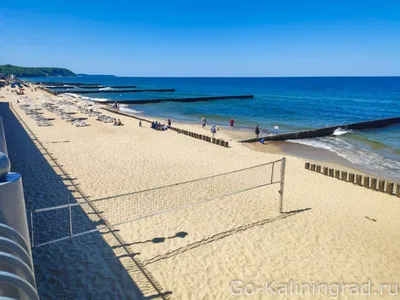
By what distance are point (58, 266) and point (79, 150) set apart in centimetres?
1140

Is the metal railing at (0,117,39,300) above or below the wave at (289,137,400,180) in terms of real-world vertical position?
above

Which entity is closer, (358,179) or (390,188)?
(390,188)

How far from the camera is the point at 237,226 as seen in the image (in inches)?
345

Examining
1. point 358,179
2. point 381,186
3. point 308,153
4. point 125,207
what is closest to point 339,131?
point 308,153

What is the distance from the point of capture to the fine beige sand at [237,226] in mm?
6668

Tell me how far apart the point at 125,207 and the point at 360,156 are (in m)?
17.2

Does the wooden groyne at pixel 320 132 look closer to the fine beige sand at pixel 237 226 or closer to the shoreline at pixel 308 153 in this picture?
the shoreline at pixel 308 153

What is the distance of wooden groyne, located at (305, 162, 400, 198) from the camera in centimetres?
1255

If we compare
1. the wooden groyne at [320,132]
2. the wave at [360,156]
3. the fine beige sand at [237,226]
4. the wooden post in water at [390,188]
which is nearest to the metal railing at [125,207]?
the fine beige sand at [237,226]

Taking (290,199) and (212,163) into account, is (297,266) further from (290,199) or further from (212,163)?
(212,163)

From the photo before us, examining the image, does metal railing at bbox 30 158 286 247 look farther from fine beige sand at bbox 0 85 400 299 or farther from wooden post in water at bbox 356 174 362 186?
wooden post in water at bbox 356 174 362 186

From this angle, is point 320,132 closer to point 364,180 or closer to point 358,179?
point 358,179

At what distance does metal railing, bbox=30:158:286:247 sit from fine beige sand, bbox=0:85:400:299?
0.20 feet

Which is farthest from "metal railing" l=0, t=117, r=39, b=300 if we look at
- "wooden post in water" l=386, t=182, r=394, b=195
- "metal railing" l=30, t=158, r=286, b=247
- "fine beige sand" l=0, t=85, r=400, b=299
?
"wooden post in water" l=386, t=182, r=394, b=195
